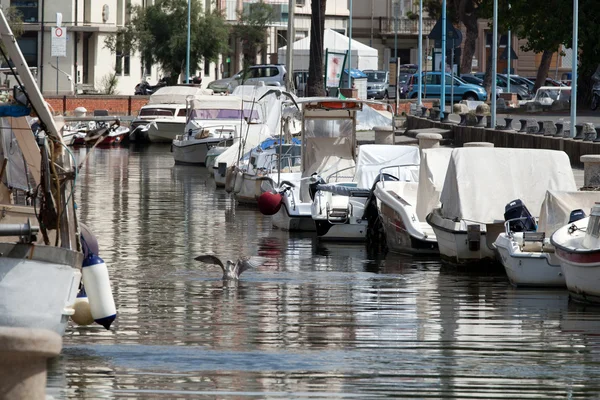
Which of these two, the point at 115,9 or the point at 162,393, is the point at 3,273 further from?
the point at 115,9

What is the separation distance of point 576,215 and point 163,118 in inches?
1553

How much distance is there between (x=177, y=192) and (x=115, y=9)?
4076 centimetres

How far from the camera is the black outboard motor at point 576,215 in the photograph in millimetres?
17609

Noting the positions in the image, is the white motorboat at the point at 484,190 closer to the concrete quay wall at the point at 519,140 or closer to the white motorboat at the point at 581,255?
the white motorboat at the point at 581,255

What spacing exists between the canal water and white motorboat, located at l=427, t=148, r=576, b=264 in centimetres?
48

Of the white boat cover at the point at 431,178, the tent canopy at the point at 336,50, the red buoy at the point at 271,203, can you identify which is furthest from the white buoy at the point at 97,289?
the tent canopy at the point at 336,50

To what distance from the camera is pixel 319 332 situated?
14.3 metres

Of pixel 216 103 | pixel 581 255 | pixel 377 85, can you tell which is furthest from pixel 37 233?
pixel 377 85

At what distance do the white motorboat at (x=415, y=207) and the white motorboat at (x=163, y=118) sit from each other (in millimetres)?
32921

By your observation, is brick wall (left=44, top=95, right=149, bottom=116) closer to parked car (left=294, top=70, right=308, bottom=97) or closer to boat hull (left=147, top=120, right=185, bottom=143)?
boat hull (left=147, top=120, right=185, bottom=143)

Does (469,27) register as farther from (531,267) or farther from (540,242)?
(531,267)

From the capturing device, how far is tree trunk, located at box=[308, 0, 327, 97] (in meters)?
53.3

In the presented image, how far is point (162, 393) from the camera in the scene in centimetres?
1093

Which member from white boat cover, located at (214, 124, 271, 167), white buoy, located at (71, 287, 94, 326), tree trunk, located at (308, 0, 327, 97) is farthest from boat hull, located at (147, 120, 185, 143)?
white buoy, located at (71, 287, 94, 326)
